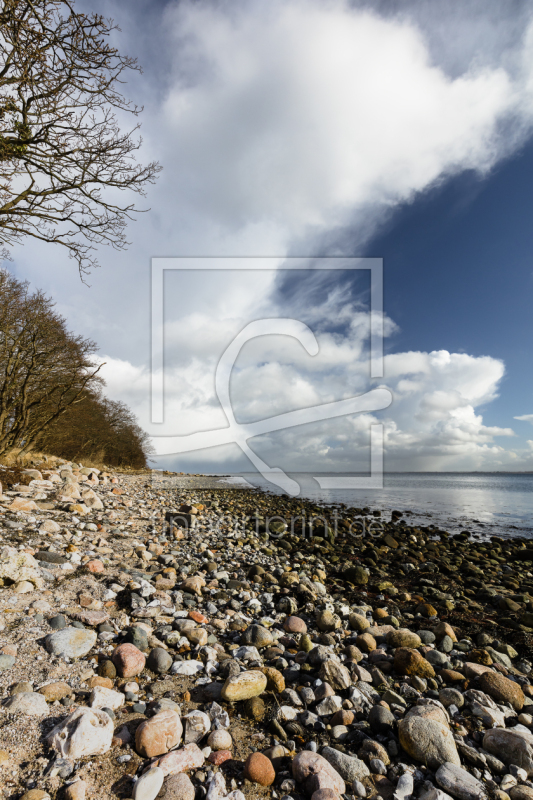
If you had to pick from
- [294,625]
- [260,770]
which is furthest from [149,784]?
[294,625]

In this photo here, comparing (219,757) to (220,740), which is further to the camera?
(220,740)

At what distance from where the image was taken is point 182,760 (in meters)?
2.42

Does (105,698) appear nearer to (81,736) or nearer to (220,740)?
(81,736)

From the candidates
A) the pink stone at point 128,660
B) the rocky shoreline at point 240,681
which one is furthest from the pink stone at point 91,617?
the pink stone at point 128,660

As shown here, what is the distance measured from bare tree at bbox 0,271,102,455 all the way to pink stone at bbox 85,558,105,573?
9099mm

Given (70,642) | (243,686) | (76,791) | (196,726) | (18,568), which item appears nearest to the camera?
(76,791)

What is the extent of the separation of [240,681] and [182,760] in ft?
2.70

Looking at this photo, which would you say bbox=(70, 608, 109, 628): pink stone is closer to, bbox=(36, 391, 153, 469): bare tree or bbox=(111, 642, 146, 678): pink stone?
bbox=(111, 642, 146, 678): pink stone

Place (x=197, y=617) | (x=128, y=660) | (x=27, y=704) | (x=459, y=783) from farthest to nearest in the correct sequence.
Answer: (x=197, y=617)
(x=128, y=660)
(x=27, y=704)
(x=459, y=783)

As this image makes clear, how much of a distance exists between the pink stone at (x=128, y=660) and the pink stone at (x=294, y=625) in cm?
189

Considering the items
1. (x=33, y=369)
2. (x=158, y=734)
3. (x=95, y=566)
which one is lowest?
(x=158, y=734)

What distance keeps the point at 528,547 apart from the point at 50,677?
1598cm

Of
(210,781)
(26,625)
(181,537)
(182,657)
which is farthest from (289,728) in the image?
(181,537)

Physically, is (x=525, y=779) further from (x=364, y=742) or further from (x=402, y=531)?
(x=402, y=531)
